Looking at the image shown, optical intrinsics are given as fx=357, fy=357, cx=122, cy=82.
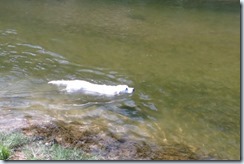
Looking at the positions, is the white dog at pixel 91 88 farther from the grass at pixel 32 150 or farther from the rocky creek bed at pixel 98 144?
the grass at pixel 32 150

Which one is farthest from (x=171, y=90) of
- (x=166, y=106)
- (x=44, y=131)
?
(x=44, y=131)

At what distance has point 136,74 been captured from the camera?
28.9 ft

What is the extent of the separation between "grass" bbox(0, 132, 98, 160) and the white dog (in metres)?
2.28

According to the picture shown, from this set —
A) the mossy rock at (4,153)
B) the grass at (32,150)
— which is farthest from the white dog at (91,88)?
the mossy rock at (4,153)

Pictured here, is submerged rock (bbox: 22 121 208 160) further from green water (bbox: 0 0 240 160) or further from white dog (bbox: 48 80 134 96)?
white dog (bbox: 48 80 134 96)

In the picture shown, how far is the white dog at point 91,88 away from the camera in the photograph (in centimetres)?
739

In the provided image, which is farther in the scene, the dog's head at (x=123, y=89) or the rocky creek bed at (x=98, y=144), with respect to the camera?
the dog's head at (x=123, y=89)

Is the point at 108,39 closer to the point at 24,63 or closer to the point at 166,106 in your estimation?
the point at 24,63

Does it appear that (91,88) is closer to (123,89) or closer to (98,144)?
(123,89)

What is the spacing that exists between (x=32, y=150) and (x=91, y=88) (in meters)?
2.76

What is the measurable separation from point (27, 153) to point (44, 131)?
2.83ft

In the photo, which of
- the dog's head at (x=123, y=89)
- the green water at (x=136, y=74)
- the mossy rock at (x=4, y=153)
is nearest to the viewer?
the mossy rock at (x=4, y=153)

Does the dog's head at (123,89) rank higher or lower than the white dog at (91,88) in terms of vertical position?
higher

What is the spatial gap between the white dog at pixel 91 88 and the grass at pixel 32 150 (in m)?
2.28
